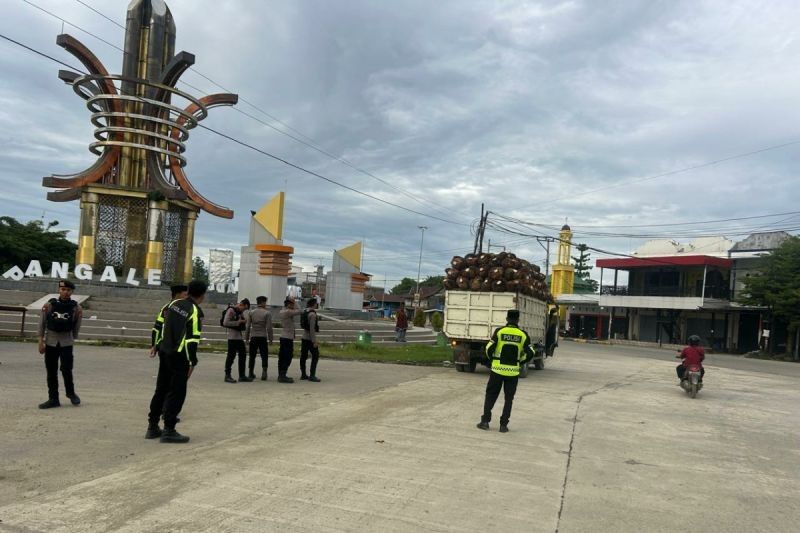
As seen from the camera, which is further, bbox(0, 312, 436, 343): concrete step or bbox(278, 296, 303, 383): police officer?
bbox(0, 312, 436, 343): concrete step

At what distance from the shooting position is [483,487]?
5566 millimetres

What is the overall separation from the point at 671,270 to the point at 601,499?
49.5 m

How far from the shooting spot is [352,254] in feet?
126

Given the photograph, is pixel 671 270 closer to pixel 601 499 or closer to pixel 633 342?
pixel 633 342

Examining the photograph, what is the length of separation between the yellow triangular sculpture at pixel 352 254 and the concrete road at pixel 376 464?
26498 millimetres

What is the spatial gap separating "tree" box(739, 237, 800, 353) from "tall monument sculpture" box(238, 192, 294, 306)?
2947cm

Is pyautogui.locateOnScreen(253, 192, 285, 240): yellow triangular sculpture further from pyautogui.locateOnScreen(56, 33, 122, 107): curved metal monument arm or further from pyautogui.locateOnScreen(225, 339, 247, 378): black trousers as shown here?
pyautogui.locateOnScreen(225, 339, 247, 378): black trousers

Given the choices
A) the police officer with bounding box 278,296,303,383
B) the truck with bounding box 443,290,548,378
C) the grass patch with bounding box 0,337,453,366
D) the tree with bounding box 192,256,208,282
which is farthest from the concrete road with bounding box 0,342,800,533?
the tree with bounding box 192,256,208,282

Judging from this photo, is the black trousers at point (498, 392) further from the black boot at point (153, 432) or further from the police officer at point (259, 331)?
the police officer at point (259, 331)

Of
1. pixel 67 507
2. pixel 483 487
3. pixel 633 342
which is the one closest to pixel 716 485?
pixel 483 487

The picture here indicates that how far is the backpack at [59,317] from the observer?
8062mm

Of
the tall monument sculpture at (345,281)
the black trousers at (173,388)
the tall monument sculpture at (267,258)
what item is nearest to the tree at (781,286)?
the tall monument sculpture at (345,281)

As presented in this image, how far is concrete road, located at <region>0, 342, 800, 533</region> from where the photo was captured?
466 centimetres

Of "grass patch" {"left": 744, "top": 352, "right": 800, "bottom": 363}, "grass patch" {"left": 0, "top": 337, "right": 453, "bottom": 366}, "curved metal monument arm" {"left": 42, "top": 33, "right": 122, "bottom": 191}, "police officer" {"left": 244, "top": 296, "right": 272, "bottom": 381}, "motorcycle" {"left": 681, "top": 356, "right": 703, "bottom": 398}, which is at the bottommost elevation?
"grass patch" {"left": 744, "top": 352, "right": 800, "bottom": 363}
